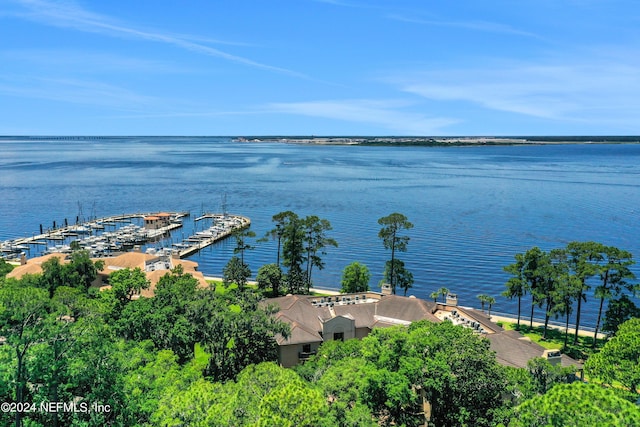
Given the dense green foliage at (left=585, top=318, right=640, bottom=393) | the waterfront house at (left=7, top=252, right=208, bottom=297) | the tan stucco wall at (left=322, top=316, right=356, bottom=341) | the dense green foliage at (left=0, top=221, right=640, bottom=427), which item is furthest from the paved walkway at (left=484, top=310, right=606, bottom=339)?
the waterfront house at (left=7, top=252, right=208, bottom=297)

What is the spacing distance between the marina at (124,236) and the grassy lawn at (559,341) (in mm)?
58933

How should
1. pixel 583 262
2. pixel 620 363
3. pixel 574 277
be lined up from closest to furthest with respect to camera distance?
pixel 620 363 < pixel 583 262 < pixel 574 277

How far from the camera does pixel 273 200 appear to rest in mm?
146875

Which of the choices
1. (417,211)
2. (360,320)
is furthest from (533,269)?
(417,211)

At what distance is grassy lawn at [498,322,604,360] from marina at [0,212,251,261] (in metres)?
58.9

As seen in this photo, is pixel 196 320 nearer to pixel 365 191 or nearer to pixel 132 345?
pixel 132 345

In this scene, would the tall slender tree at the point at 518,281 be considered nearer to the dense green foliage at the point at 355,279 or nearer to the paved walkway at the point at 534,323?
the paved walkway at the point at 534,323

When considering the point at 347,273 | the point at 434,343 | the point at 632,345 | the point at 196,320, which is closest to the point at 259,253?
the point at 347,273

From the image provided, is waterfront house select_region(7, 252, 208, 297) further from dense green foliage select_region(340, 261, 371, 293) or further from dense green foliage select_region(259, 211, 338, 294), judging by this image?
dense green foliage select_region(340, 261, 371, 293)

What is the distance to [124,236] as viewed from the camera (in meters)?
105

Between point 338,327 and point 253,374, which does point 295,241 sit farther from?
point 253,374

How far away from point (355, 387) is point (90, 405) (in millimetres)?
13258

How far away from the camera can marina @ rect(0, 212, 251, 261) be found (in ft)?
305

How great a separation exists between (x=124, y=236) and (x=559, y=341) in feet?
288
